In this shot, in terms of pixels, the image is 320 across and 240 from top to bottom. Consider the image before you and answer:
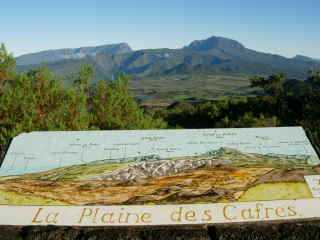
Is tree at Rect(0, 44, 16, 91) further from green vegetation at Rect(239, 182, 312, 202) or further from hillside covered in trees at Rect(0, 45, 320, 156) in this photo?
green vegetation at Rect(239, 182, 312, 202)

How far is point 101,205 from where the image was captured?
16.3ft

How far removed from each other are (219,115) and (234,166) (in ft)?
73.0

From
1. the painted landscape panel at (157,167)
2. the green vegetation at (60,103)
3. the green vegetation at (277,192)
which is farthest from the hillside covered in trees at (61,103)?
the green vegetation at (277,192)

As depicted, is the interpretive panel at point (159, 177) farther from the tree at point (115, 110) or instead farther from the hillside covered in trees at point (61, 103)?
the tree at point (115, 110)

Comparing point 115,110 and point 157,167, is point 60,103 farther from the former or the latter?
point 157,167

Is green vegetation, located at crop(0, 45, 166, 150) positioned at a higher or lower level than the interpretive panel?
lower

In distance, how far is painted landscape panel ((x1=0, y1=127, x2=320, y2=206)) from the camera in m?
5.16

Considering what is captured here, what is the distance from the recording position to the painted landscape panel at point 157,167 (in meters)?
5.16

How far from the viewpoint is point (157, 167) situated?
5.86 m

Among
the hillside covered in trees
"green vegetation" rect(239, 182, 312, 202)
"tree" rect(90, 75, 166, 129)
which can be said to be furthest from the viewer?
"tree" rect(90, 75, 166, 129)

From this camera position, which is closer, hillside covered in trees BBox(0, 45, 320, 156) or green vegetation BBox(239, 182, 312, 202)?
green vegetation BBox(239, 182, 312, 202)

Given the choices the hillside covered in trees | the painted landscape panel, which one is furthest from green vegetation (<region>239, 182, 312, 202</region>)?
the hillside covered in trees

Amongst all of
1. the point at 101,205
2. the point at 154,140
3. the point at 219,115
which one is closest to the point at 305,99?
the point at 219,115

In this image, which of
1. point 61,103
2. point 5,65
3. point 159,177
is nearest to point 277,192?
point 159,177
